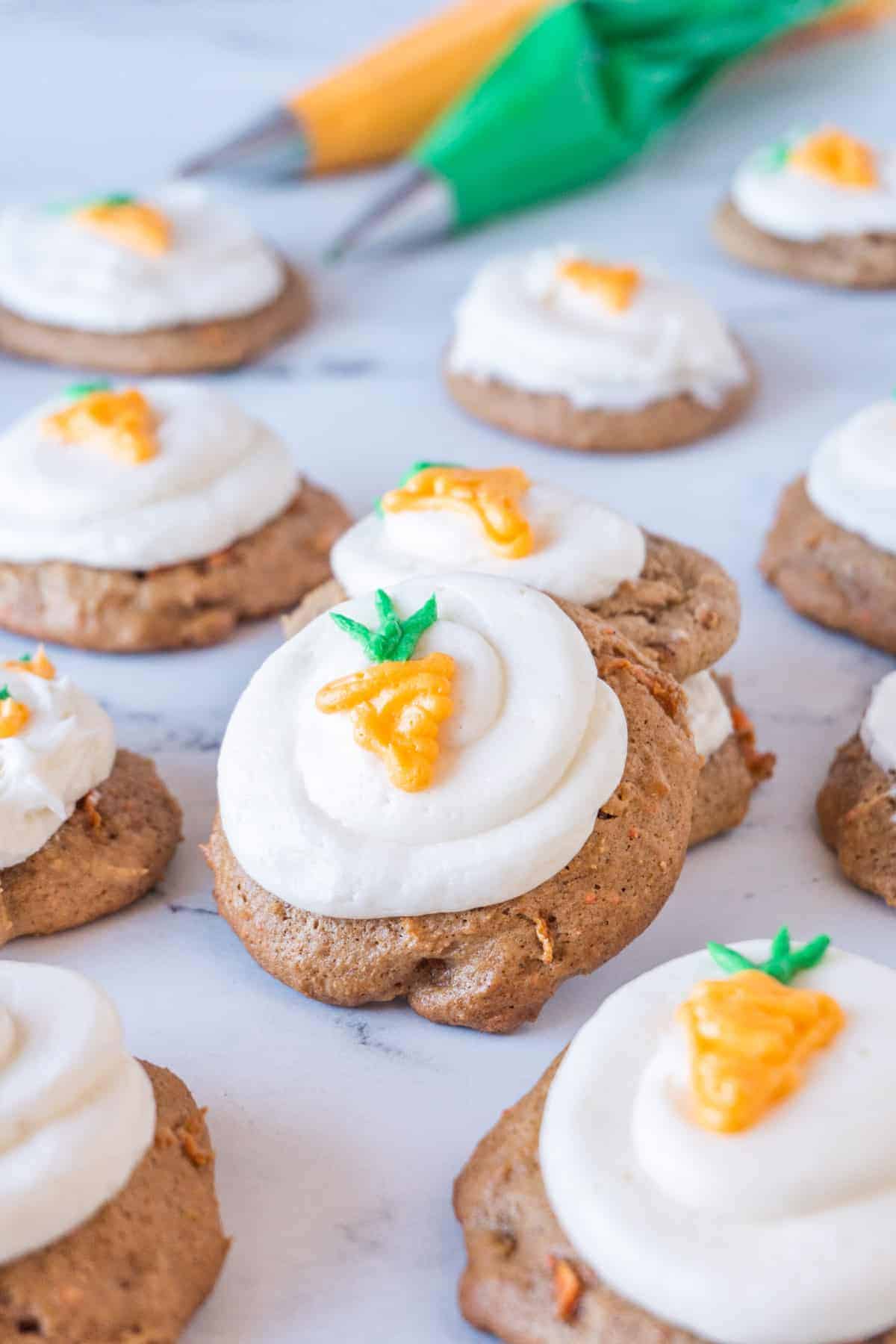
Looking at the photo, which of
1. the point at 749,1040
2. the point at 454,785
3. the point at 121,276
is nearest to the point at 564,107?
the point at 121,276

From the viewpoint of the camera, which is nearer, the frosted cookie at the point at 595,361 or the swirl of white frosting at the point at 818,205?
the frosted cookie at the point at 595,361

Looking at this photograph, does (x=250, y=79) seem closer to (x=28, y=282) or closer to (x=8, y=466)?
(x=28, y=282)

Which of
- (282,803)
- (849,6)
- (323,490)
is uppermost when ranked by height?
(282,803)

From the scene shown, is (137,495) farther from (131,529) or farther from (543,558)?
(543,558)

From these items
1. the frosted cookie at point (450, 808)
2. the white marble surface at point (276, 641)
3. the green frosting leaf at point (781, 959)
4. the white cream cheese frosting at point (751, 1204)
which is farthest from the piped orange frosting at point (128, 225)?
the white cream cheese frosting at point (751, 1204)

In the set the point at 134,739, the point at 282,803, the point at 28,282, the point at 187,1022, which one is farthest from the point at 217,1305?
the point at 28,282

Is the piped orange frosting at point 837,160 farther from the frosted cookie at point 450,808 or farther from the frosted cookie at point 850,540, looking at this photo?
the frosted cookie at point 450,808
